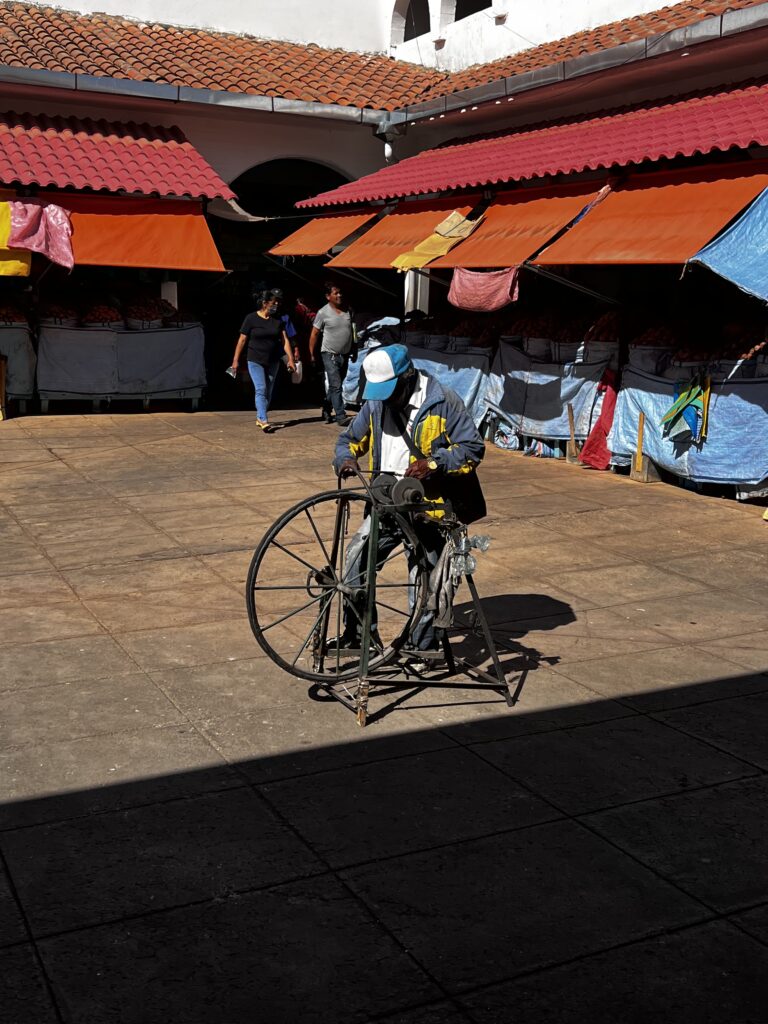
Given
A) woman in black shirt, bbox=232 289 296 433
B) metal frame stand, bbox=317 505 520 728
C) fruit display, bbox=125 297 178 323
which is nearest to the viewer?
metal frame stand, bbox=317 505 520 728

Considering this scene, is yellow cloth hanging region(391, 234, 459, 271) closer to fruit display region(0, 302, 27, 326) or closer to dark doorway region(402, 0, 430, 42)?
fruit display region(0, 302, 27, 326)

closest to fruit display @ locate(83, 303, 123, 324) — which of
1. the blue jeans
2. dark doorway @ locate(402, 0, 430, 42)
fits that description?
the blue jeans

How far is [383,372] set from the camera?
18.7ft

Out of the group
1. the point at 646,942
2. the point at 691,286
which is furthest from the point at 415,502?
the point at 691,286

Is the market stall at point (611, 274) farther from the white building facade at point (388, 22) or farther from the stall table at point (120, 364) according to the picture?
the stall table at point (120, 364)

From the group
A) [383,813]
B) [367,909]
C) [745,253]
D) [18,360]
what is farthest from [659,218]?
[367,909]

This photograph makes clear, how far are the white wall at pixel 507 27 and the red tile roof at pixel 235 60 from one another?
293mm

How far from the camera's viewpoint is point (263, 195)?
73.6ft

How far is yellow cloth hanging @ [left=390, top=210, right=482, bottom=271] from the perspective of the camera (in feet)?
46.2

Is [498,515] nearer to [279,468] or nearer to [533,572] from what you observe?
[533,572]

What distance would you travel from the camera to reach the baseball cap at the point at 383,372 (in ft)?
18.7

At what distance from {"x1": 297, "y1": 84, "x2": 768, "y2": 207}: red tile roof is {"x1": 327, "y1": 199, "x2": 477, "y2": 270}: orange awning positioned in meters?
0.31

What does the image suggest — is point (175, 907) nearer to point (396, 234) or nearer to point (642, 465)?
point (642, 465)

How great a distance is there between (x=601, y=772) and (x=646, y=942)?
1.31m
